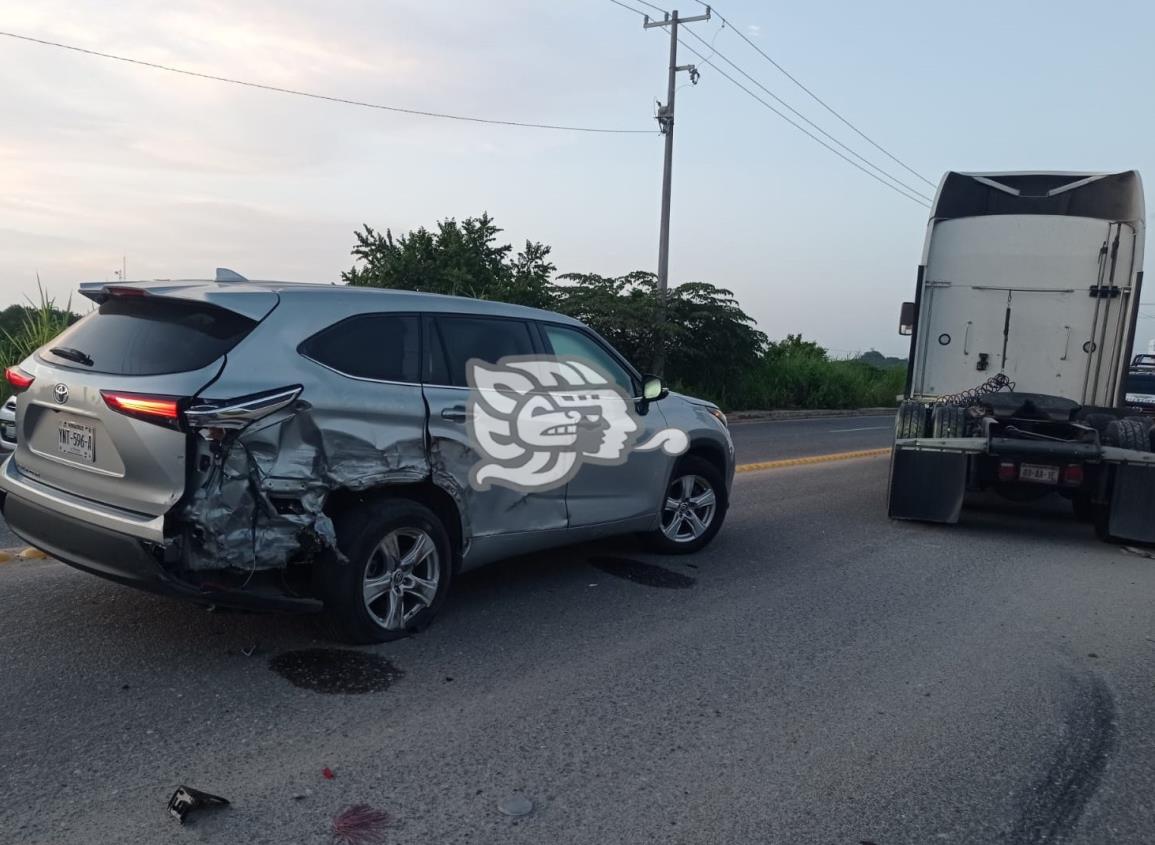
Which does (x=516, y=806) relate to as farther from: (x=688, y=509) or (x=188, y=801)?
(x=688, y=509)

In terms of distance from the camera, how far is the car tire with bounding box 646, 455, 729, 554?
23.7 ft

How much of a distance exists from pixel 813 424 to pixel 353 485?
2020cm

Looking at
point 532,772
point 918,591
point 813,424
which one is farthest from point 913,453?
point 813,424

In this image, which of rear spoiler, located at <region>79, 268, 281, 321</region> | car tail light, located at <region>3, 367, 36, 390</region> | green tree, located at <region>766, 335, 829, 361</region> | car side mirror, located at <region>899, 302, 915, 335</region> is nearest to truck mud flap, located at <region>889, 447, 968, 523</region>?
car side mirror, located at <region>899, 302, 915, 335</region>

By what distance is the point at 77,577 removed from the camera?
594 centimetres

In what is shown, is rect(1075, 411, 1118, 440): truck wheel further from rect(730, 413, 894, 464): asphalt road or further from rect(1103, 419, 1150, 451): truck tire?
rect(730, 413, 894, 464): asphalt road

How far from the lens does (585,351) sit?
6.44 meters

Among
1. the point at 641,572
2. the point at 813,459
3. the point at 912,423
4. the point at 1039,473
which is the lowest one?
the point at 813,459

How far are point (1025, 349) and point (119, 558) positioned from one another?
9056 millimetres

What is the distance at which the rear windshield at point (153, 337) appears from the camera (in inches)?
175

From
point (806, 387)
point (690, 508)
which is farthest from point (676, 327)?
point (690, 508)

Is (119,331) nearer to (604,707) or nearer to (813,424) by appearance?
(604,707)

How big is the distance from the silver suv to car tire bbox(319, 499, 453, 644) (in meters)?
0.01


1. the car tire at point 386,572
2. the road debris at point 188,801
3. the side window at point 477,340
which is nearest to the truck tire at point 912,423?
the side window at point 477,340
